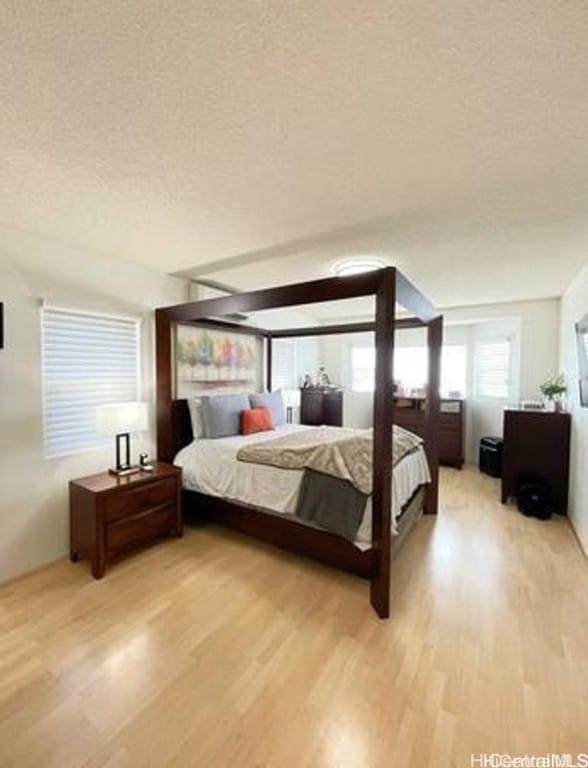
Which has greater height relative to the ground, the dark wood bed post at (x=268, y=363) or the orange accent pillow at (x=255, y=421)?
the dark wood bed post at (x=268, y=363)

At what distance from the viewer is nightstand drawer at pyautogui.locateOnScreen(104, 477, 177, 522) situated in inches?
103

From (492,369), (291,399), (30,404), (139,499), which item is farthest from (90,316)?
(492,369)

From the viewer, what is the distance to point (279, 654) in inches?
73.2

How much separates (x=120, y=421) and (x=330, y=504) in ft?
5.66

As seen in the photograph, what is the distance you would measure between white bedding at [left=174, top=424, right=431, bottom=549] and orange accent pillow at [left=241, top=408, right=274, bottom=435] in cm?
28

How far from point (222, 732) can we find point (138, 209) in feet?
8.82

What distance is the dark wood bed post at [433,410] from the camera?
12.1 feet

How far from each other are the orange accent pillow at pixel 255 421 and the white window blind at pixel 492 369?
11.3ft

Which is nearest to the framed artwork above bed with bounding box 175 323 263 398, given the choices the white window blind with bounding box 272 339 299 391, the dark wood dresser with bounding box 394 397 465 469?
the white window blind with bounding box 272 339 299 391

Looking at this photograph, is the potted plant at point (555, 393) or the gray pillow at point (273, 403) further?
the gray pillow at point (273, 403)

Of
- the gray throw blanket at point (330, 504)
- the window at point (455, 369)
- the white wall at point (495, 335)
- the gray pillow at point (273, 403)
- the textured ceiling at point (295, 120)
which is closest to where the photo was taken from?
the textured ceiling at point (295, 120)

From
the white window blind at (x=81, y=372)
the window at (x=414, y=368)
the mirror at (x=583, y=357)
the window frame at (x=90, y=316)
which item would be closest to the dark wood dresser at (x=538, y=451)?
the mirror at (x=583, y=357)

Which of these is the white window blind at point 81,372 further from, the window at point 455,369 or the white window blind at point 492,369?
the white window blind at point 492,369

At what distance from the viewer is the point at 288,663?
5.91 feet
